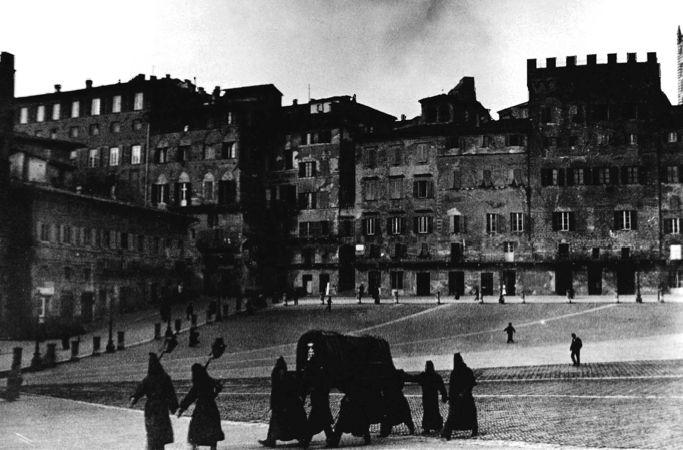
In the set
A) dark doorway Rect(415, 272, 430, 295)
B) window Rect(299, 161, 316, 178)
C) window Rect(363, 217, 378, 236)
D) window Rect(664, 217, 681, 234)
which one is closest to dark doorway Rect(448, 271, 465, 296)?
dark doorway Rect(415, 272, 430, 295)

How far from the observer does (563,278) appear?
5450 cm

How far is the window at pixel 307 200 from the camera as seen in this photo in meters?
61.4

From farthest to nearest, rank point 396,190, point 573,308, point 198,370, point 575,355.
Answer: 1. point 396,190
2. point 573,308
3. point 575,355
4. point 198,370

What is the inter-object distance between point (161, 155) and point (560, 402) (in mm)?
50879

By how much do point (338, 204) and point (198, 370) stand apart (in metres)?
48.8

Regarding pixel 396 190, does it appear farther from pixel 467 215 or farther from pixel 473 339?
pixel 473 339

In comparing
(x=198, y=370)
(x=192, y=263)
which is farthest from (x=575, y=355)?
(x=192, y=263)

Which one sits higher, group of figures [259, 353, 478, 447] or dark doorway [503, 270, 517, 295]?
dark doorway [503, 270, 517, 295]

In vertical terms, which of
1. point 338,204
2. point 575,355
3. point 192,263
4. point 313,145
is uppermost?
point 313,145

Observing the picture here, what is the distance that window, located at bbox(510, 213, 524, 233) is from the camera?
55750mm

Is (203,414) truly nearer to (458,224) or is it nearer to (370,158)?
(458,224)

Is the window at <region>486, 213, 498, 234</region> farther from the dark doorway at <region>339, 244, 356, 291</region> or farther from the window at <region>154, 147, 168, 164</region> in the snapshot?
the window at <region>154, 147, 168, 164</region>

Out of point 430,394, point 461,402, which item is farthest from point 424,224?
point 461,402

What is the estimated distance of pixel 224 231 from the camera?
2387 inches
